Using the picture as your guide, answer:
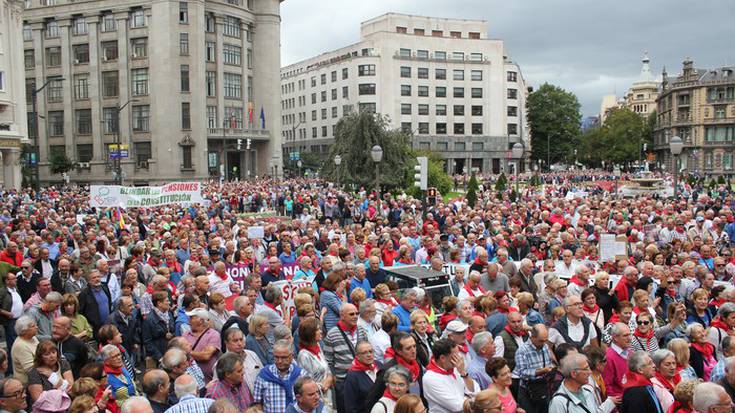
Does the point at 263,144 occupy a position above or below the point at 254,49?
below

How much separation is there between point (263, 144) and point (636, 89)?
134044 mm

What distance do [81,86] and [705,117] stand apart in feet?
301

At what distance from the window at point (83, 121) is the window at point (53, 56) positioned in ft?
20.1

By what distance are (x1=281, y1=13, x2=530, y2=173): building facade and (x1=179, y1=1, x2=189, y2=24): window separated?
27500 millimetres

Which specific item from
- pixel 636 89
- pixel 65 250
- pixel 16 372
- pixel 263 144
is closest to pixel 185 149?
pixel 263 144

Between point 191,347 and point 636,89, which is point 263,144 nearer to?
point 191,347

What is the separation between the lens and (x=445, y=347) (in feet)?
20.0

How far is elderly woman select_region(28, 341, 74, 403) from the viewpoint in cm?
646

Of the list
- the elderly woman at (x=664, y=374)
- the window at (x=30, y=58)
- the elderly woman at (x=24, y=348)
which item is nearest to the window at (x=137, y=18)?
the window at (x=30, y=58)

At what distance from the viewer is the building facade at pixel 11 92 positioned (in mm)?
51094

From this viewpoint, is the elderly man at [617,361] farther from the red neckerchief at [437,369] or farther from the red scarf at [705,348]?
the red neckerchief at [437,369]

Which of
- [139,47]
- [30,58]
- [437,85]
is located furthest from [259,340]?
[437,85]

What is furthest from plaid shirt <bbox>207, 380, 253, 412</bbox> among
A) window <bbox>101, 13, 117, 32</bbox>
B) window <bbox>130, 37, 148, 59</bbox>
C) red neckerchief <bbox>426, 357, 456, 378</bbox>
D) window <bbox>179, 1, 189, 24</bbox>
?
window <bbox>101, 13, 117, 32</bbox>

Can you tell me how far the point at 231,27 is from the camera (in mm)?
77750
